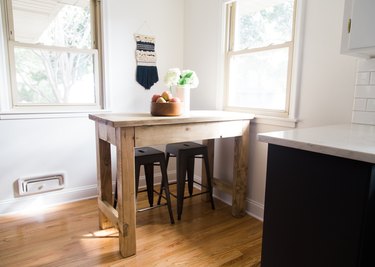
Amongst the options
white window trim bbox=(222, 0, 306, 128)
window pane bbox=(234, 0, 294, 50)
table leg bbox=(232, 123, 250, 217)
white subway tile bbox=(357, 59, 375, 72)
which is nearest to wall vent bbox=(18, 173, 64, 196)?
table leg bbox=(232, 123, 250, 217)

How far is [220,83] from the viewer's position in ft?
9.22

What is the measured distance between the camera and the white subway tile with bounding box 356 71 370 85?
165 centimetres

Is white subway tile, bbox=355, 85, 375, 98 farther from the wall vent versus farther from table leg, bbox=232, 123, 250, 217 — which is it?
the wall vent

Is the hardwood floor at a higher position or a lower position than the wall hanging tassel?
lower

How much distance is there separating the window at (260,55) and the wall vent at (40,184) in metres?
1.92

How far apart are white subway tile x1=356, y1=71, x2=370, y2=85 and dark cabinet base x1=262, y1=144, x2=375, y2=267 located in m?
0.89

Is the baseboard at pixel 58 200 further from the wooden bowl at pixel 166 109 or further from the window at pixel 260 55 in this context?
the wooden bowl at pixel 166 109

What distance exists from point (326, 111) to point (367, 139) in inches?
30.7

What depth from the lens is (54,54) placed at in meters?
2.59

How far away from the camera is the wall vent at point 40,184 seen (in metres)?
2.50

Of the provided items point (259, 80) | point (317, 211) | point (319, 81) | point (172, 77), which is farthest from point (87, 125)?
point (317, 211)

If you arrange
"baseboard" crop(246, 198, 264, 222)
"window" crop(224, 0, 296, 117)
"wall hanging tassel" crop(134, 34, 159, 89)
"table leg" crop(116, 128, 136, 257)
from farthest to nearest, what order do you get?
"wall hanging tassel" crop(134, 34, 159, 89) → "baseboard" crop(246, 198, 264, 222) → "window" crop(224, 0, 296, 117) → "table leg" crop(116, 128, 136, 257)

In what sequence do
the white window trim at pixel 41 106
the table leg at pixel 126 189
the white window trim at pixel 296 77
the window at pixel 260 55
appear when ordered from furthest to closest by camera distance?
the white window trim at pixel 41 106
the window at pixel 260 55
the white window trim at pixel 296 77
the table leg at pixel 126 189

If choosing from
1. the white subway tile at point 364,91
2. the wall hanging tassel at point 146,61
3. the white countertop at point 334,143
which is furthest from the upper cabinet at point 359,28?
the wall hanging tassel at point 146,61
